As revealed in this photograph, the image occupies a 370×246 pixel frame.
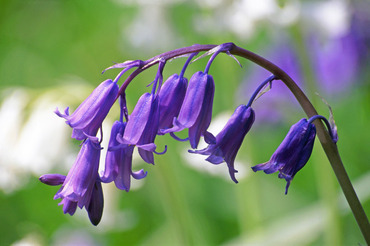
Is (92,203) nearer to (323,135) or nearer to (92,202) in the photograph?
(92,202)

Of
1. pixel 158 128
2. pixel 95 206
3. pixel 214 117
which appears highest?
pixel 158 128

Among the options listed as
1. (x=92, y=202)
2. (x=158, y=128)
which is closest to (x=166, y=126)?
(x=158, y=128)

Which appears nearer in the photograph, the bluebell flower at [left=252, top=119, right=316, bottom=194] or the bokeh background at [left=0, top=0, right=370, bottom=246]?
the bluebell flower at [left=252, top=119, right=316, bottom=194]

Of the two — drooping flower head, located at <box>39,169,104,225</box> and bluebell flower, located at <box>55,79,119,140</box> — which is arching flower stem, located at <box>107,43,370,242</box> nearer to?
bluebell flower, located at <box>55,79,119,140</box>

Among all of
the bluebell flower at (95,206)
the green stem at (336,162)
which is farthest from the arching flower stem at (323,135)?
the bluebell flower at (95,206)

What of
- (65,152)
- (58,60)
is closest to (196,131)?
(65,152)

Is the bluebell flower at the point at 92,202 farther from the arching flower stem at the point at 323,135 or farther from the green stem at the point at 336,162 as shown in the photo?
the green stem at the point at 336,162

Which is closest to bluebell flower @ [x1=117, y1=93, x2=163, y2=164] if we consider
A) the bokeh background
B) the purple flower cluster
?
the purple flower cluster
